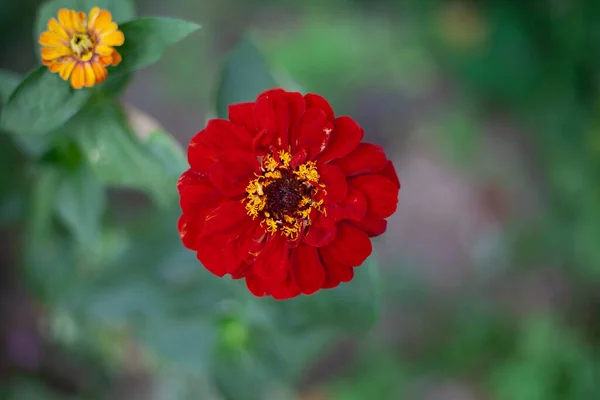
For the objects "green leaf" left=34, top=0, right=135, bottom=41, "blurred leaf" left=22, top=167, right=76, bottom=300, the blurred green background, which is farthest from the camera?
the blurred green background

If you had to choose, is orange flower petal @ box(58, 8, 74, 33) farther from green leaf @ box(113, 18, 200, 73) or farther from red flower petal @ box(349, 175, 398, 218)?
red flower petal @ box(349, 175, 398, 218)

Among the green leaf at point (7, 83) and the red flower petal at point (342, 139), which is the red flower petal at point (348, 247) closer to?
the red flower petal at point (342, 139)

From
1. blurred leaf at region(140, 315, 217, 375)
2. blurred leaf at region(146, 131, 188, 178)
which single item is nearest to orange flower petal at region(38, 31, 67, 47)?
blurred leaf at region(146, 131, 188, 178)

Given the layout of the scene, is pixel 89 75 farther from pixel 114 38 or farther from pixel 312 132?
pixel 312 132

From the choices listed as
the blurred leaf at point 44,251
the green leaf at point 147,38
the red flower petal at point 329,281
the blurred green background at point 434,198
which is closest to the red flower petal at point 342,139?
the red flower petal at point 329,281

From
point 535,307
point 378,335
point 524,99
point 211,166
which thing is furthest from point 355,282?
point 524,99
